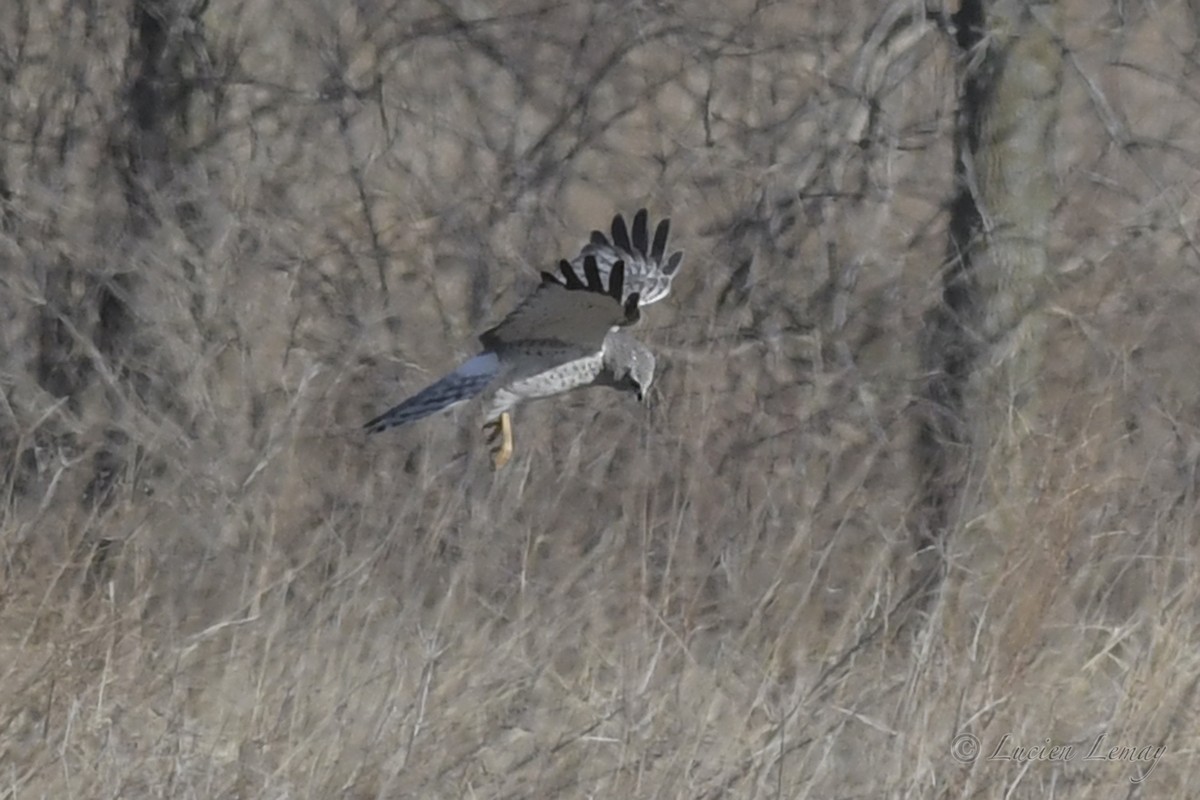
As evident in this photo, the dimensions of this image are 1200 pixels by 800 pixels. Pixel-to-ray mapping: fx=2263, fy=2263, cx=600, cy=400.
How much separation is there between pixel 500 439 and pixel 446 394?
→ 253 millimetres

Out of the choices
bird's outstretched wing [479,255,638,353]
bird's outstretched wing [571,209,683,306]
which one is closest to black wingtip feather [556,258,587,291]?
bird's outstretched wing [479,255,638,353]

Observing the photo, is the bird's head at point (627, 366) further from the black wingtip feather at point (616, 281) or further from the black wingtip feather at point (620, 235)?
the black wingtip feather at point (616, 281)

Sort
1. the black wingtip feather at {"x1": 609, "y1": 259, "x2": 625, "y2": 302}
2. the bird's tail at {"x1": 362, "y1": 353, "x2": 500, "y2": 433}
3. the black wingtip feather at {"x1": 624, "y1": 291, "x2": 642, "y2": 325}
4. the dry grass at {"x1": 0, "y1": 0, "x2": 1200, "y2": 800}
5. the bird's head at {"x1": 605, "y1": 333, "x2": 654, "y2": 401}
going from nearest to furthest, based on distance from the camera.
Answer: the dry grass at {"x1": 0, "y1": 0, "x2": 1200, "y2": 800} → the black wingtip feather at {"x1": 609, "y1": 259, "x2": 625, "y2": 302} → the black wingtip feather at {"x1": 624, "y1": 291, "x2": 642, "y2": 325} → the bird's tail at {"x1": 362, "y1": 353, "x2": 500, "y2": 433} → the bird's head at {"x1": 605, "y1": 333, "x2": 654, "y2": 401}

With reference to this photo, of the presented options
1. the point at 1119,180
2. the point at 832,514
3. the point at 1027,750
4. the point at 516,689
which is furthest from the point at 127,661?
the point at 1119,180

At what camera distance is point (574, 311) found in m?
5.46

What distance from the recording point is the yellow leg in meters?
5.63

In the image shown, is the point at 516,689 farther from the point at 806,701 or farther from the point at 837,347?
the point at 837,347

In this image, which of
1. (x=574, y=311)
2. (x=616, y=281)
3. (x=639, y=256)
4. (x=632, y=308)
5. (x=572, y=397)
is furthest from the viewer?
(x=572, y=397)

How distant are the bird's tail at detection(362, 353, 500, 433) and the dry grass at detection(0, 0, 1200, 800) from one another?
0.24 meters

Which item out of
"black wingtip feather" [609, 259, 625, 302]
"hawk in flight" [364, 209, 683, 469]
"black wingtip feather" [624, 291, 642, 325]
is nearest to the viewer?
"black wingtip feather" [609, 259, 625, 302]

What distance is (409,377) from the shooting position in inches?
320

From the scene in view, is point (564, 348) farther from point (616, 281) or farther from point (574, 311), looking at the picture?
point (616, 281)

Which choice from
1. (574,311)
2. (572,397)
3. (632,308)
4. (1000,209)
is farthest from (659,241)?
(572,397)

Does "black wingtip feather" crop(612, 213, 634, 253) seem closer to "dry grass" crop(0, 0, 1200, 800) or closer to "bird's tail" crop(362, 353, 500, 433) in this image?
"bird's tail" crop(362, 353, 500, 433)
